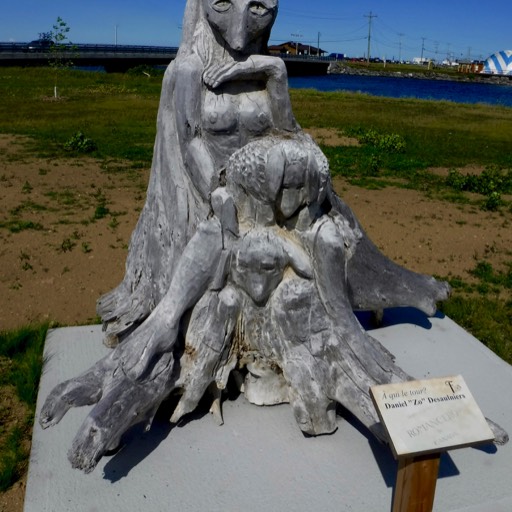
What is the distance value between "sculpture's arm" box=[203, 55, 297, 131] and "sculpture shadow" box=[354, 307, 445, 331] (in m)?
1.85

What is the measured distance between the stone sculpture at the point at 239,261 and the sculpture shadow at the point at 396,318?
53.0 inches

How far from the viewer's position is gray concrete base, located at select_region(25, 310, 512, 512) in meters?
2.77

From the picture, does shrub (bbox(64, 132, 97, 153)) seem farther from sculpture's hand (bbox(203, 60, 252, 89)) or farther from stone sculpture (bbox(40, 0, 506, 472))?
sculpture's hand (bbox(203, 60, 252, 89))

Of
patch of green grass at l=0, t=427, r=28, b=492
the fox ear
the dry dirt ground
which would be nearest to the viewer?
the fox ear

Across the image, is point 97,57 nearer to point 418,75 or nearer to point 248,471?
point 418,75

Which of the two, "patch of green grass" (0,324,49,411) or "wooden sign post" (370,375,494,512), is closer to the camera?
"wooden sign post" (370,375,494,512)

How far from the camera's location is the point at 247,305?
10.4 feet

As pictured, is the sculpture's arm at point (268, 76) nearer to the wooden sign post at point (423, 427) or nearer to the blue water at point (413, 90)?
the wooden sign post at point (423, 427)

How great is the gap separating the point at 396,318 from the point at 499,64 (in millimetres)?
82516

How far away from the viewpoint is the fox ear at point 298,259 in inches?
120

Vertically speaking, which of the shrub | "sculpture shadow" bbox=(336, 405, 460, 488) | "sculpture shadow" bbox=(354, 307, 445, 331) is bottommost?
"sculpture shadow" bbox=(336, 405, 460, 488)

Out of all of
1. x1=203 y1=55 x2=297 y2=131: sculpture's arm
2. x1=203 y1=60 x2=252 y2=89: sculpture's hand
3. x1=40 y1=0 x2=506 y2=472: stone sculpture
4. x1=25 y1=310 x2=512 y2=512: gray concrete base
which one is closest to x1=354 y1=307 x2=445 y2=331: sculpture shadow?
x1=25 y1=310 x2=512 y2=512: gray concrete base

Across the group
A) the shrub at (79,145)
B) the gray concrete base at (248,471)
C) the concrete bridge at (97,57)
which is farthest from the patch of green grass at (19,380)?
the concrete bridge at (97,57)

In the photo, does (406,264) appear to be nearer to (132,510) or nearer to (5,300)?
(5,300)
